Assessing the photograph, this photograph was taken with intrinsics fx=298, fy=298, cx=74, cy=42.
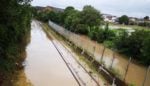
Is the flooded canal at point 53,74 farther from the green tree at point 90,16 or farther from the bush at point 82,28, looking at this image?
the bush at point 82,28

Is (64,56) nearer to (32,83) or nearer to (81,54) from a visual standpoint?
(81,54)

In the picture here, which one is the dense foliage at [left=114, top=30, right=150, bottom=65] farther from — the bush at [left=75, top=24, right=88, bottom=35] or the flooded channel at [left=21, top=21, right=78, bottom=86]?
the bush at [left=75, top=24, right=88, bottom=35]

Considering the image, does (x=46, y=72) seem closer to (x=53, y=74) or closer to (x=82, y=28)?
(x=53, y=74)

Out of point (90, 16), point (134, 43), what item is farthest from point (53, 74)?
point (90, 16)

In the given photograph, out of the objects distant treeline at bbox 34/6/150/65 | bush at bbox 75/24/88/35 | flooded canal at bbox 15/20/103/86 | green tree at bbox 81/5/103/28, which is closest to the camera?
flooded canal at bbox 15/20/103/86

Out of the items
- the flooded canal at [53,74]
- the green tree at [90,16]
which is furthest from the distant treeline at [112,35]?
the flooded canal at [53,74]

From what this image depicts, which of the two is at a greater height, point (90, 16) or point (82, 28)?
point (90, 16)

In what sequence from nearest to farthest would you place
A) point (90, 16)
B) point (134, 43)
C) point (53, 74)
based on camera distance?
1. point (53, 74)
2. point (134, 43)
3. point (90, 16)

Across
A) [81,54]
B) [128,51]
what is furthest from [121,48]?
[81,54]

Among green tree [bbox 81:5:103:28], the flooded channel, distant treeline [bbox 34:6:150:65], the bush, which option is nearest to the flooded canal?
the flooded channel
